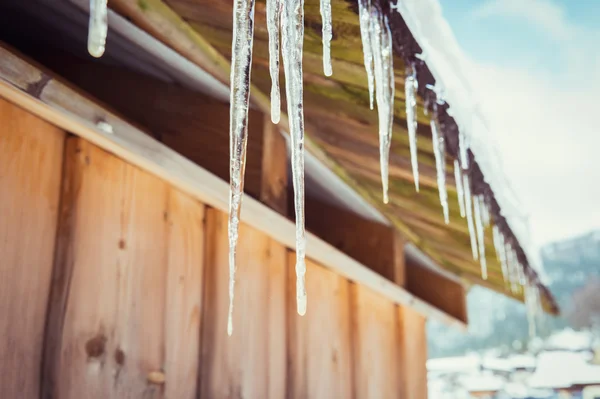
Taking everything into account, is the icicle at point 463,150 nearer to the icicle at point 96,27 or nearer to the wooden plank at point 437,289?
the icicle at point 96,27

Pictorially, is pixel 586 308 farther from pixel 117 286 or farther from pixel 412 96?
pixel 117 286

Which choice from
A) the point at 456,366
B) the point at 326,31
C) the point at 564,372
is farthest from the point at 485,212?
the point at 456,366

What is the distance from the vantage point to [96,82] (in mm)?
2080

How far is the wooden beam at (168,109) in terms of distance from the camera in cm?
208

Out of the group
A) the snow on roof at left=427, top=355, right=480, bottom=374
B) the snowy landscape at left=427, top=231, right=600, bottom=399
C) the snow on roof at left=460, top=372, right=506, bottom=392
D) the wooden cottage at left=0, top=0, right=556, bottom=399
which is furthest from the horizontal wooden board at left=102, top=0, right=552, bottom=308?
the snow on roof at left=427, top=355, right=480, bottom=374

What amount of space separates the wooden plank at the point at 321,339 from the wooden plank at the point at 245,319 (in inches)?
4.0

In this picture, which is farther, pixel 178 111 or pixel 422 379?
pixel 422 379

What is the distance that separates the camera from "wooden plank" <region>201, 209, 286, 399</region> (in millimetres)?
2029

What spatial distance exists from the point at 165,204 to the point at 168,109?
1.29 ft

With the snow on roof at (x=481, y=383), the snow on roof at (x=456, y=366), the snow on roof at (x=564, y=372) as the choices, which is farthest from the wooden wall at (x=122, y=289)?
the snow on roof at (x=456, y=366)

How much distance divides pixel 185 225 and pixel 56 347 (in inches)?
24.3

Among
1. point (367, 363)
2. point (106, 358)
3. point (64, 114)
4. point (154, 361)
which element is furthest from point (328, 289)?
point (64, 114)

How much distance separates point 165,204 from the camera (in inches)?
75.0

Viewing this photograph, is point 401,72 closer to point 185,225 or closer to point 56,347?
point 185,225
